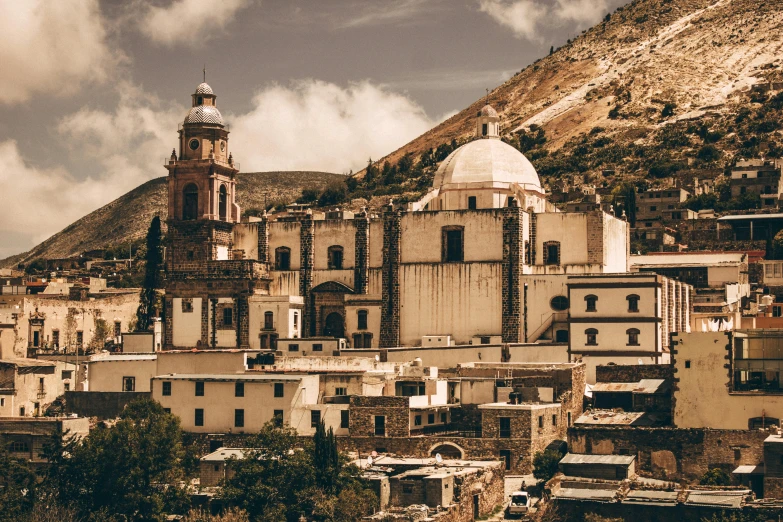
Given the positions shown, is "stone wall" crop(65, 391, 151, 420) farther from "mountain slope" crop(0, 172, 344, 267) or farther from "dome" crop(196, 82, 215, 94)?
"mountain slope" crop(0, 172, 344, 267)

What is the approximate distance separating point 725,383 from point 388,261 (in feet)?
88.2

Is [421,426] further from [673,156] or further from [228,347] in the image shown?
[673,156]

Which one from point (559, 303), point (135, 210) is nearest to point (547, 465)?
point (559, 303)

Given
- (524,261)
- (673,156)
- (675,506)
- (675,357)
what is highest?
(673,156)

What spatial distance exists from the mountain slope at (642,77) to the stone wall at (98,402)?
7765cm

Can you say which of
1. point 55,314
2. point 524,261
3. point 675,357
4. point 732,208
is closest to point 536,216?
point 524,261

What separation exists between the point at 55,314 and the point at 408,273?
22.7 meters

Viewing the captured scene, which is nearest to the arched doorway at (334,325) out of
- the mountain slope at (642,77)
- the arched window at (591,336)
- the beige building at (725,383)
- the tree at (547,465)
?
the arched window at (591,336)

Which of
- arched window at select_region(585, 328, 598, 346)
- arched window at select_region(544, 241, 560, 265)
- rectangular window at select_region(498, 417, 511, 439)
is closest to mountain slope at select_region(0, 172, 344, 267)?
arched window at select_region(544, 241, 560, 265)

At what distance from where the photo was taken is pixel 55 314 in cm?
8481

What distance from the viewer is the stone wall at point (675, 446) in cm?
4988

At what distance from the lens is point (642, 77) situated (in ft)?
536

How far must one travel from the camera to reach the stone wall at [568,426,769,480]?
49.9m

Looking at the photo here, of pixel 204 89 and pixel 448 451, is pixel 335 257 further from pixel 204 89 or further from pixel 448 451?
pixel 448 451
